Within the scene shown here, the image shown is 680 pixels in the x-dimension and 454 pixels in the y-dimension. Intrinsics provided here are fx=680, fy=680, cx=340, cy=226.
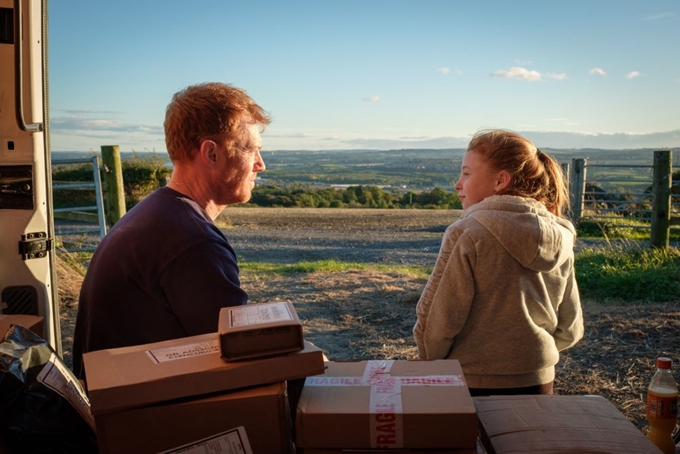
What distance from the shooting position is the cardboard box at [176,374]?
166 cm

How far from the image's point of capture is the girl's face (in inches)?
109

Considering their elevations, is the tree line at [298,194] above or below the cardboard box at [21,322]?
below

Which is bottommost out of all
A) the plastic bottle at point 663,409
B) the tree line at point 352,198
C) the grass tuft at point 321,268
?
the tree line at point 352,198

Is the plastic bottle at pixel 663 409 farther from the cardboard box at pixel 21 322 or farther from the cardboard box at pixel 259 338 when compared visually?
the cardboard box at pixel 21 322

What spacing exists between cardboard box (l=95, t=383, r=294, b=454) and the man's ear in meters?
1.13

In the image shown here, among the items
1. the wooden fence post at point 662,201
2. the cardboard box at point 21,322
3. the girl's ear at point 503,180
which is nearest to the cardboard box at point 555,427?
the girl's ear at point 503,180

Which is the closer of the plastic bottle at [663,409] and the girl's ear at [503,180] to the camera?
the plastic bottle at [663,409]

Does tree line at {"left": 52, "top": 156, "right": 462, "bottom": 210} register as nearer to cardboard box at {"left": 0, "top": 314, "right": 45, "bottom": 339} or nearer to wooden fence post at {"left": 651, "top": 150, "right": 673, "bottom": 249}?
wooden fence post at {"left": 651, "top": 150, "right": 673, "bottom": 249}

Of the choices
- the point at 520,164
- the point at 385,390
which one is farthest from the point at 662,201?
the point at 385,390

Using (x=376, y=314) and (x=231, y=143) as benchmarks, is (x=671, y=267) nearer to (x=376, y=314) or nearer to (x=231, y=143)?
(x=376, y=314)

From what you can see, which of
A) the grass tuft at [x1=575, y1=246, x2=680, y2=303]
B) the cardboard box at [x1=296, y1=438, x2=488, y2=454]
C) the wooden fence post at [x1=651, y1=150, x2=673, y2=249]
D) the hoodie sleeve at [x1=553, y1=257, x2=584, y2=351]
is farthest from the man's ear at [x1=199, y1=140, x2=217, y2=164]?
the wooden fence post at [x1=651, y1=150, x2=673, y2=249]

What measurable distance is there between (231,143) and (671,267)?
7.46 meters

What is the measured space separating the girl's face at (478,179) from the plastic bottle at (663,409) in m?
0.91

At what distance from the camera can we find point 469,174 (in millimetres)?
2814
